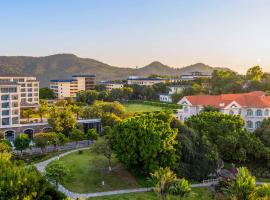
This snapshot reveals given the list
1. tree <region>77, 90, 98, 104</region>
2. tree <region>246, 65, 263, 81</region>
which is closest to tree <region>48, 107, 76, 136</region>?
tree <region>77, 90, 98, 104</region>

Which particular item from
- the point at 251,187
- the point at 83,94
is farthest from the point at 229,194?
the point at 83,94

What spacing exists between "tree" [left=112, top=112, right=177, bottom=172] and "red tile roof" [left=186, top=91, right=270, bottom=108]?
22402 millimetres

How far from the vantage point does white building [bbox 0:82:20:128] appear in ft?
194

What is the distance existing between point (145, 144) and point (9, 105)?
3369 centimetres

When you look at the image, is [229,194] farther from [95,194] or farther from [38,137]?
[38,137]

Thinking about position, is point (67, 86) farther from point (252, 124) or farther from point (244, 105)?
point (252, 124)

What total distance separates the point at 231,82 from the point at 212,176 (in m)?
49.6

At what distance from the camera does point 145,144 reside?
118 ft

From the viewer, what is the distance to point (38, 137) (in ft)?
153

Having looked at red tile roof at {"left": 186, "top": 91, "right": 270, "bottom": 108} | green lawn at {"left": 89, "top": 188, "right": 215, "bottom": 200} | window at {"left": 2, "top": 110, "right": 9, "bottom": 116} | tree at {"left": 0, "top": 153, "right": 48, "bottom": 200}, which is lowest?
green lawn at {"left": 89, "top": 188, "right": 215, "bottom": 200}

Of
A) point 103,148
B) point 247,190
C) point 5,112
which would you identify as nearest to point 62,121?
point 5,112

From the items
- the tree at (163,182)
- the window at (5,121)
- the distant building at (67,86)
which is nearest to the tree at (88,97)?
the distant building at (67,86)

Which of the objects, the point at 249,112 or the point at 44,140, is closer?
the point at 44,140

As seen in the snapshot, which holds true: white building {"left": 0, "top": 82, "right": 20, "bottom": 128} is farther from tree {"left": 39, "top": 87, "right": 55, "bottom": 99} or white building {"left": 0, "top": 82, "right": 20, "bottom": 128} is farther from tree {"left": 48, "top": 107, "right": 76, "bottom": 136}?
tree {"left": 39, "top": 87, "right": 55, "bottom": 99}
